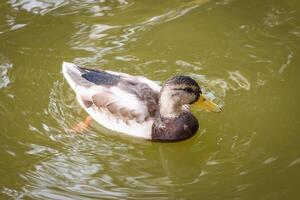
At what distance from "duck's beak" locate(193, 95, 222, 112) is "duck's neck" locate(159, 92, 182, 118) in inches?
8.1

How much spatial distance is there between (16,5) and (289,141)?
5.11 meters

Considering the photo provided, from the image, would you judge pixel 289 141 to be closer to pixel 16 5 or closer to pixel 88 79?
pixel 88 79

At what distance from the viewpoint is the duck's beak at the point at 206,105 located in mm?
6691

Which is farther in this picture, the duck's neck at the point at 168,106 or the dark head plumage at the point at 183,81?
the duck's neck at the point at 168,106

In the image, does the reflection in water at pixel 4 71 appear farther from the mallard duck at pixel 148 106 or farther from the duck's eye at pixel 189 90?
the duck's eye at pixel 189 90

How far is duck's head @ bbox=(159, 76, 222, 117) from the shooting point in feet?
21.7

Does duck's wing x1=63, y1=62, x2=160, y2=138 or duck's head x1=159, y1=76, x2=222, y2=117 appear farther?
duck's wing x1=63, y1=62, x2=160, y2=138

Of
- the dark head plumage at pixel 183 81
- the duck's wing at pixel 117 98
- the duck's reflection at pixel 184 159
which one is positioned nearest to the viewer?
the duck's reflection at pixel 184 159

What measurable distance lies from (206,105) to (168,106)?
1.34 ft

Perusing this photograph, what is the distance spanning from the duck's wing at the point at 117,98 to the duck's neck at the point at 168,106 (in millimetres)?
117

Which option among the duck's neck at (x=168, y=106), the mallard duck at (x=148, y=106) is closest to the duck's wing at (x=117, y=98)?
the mallard duck at (x=148, y=106)

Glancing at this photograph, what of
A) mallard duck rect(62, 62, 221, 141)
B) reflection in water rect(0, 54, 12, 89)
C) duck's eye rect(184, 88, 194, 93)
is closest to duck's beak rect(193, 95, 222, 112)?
mallard duck rect(62, 62, 221, 141)

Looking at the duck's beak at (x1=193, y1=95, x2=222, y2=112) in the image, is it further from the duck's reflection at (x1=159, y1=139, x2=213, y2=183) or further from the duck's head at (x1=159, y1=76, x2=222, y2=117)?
the duck's reflection at (x1=159, y1=139, x2=213, y2=183)

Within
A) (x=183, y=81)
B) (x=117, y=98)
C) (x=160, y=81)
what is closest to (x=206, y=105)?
(x=183, y=81)
